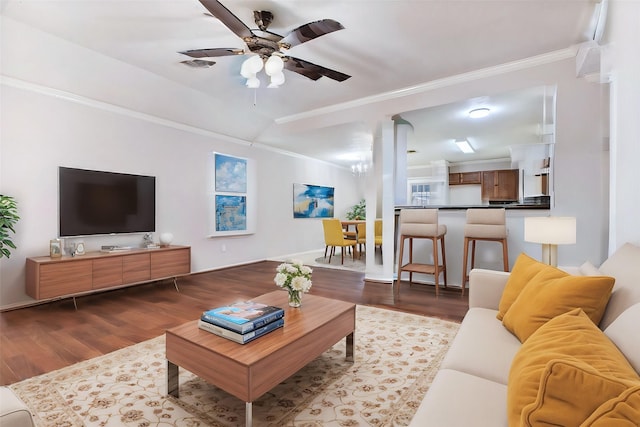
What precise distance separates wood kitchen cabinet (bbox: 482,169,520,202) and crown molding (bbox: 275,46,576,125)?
17.3 ft

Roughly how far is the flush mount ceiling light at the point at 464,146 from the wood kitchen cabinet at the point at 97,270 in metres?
5.89

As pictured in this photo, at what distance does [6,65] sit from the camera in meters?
3.04

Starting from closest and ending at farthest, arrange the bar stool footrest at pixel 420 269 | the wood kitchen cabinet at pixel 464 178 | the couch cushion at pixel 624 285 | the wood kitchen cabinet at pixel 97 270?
the couch cushion at pixel 624 285
the wood kitchen cabinet at pixel 97 270
the bar stool footrest at pixel 420 269
the wood kitchen cabinet at pixel 464 178

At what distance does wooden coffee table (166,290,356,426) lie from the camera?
137cm

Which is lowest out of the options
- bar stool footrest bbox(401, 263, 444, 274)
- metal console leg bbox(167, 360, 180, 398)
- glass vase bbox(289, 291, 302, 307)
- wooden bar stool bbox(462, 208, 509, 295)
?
A: metal console leg bbox(167, 360, 180, 398)

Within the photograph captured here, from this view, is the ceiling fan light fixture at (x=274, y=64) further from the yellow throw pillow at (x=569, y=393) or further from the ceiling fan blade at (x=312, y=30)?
the yellow throw pillow at (x=569, y=393)

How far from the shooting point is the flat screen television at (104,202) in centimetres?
348

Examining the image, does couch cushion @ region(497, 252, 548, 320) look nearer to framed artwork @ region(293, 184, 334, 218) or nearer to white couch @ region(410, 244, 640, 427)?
white couch @ region(410, 244, 640, 427)

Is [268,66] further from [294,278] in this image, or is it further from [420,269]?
[420,269]

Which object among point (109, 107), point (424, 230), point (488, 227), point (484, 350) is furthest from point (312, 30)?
point (109, 107)

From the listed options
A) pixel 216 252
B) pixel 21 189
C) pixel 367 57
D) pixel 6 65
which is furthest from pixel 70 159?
pixel 367 57

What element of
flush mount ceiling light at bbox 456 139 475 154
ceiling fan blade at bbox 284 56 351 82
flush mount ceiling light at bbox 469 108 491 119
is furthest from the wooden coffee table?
flush mount ceiling light at bbox 456 139 475 154

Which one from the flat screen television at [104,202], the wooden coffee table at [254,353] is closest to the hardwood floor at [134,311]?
the flat screen television at [104,202]

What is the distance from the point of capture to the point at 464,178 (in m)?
8.59
